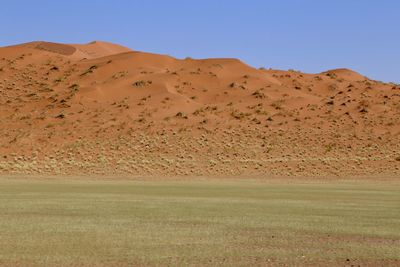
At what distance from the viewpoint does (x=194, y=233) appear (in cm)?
1977

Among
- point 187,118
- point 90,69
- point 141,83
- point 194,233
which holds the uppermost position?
point 90,69

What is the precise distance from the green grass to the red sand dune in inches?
1670

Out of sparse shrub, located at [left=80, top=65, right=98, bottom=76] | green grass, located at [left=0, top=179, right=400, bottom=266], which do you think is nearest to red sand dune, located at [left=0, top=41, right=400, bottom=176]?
sparse shrub, located at [left=80, top=65, right=98, bottom=76]

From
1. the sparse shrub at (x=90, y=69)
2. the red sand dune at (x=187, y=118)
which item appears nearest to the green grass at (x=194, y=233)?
the red sand dune at (x=187, y=118)

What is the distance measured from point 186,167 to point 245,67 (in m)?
40.5

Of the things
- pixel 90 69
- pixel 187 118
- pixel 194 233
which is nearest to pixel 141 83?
pixel 90 69

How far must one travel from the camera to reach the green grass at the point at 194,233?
15531mm

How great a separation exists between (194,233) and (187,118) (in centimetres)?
6958

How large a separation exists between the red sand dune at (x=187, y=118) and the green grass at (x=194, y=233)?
42.4 metres

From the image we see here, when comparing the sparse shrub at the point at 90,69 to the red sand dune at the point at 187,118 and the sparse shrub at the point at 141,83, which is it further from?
the sparse shrub at the point at 141,83

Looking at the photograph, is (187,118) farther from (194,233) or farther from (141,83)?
(194,233)

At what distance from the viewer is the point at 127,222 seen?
22.3 m

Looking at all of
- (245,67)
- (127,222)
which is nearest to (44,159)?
(245,67)

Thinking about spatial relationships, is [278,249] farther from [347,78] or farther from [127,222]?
[347,78]
